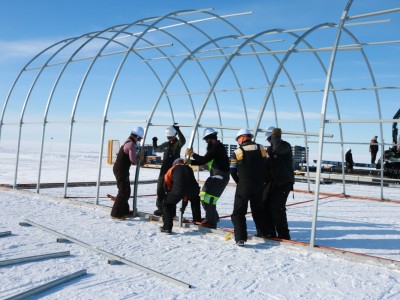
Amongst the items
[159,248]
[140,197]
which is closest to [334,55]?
[159,248]

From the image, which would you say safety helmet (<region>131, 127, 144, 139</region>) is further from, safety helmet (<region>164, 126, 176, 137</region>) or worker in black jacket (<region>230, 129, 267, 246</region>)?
worker in black jacket (<region>230, 129, 267, 246</region>)

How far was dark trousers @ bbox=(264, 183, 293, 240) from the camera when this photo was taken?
7.34 metres

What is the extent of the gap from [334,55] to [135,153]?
14.9ft

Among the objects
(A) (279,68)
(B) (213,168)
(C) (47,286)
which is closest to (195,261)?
(C) (47,286)

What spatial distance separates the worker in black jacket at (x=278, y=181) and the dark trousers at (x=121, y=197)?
3.19 metres

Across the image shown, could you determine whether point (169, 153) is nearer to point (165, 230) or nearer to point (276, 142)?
point (165, 230)

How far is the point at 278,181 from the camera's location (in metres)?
7.35

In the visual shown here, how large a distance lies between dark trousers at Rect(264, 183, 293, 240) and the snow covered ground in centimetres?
41

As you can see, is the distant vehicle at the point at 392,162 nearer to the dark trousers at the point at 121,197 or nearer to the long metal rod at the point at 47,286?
the dark trousers at the point at 121,197

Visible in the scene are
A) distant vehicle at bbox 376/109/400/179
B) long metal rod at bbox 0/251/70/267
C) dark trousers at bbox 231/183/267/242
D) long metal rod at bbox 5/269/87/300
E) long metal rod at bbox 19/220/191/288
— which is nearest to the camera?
long metal rod at bbox 5/269/87/300

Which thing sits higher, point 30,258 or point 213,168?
point 213,168

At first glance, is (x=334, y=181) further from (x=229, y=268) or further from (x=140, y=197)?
(x=229, y=268)

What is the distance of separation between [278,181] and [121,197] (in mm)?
3585

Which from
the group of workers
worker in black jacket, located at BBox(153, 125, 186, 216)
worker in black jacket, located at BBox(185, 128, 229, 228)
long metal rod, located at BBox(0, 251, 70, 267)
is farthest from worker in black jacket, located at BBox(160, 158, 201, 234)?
long metal rod, located at BBox(0, 251, 70, 267)
